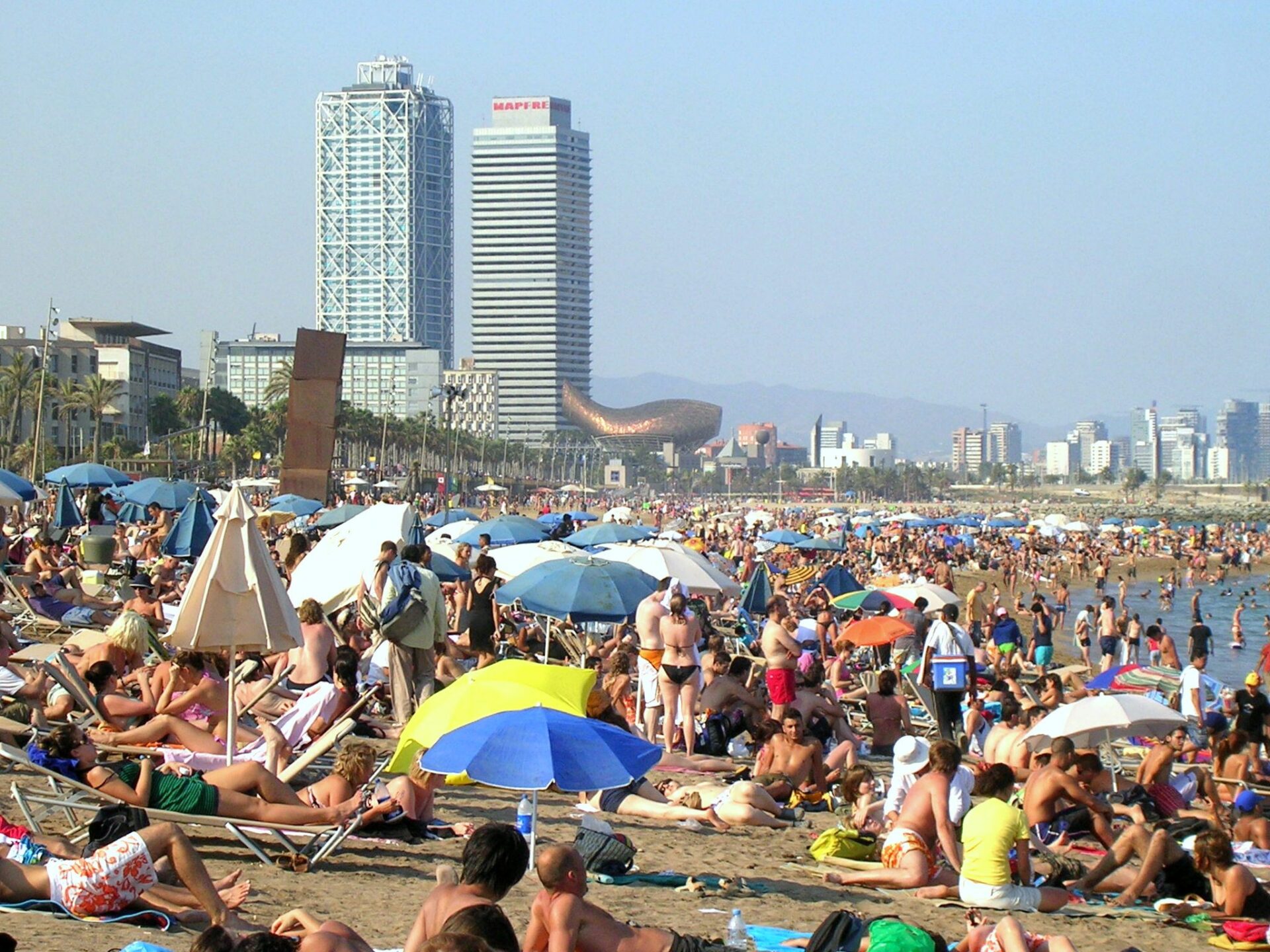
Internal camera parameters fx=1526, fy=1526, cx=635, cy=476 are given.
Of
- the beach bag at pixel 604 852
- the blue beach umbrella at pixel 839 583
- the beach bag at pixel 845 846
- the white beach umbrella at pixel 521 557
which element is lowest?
the beach bag at pixel 845 846

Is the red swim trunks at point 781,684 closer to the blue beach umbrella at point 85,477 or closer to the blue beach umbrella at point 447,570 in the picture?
the blue beach umbrella at point 447,570

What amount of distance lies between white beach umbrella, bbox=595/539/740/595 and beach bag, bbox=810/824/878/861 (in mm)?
7115

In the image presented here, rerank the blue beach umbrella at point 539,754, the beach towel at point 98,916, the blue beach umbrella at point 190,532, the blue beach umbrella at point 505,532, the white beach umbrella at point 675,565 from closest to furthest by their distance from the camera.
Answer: the beach towel at point 98,916, the blue beach umbrella at point 539,754, the white beach umbrella at point 675,565, the blue beach umbrella at point 190,532, the blue beach umbrella at point 505,532

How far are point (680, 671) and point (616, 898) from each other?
4196 mm

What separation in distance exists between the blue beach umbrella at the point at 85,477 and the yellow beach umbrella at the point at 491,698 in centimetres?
1620

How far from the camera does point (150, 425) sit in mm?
85750

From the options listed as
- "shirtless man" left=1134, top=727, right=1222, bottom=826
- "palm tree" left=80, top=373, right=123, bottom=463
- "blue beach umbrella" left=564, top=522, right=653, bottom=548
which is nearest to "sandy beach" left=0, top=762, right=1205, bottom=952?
"shirtless man" left=1134, top=727, right=1222, bottom=826

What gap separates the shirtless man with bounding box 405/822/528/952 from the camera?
476 cm

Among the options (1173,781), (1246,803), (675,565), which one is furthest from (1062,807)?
(675,565)

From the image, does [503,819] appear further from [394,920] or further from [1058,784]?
[1058,784]

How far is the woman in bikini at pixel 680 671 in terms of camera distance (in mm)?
10805

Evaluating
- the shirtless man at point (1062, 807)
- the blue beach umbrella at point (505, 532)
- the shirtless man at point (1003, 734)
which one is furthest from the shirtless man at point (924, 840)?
the blue beach umbrella at point (505, 532)

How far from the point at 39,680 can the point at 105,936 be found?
4.05 m

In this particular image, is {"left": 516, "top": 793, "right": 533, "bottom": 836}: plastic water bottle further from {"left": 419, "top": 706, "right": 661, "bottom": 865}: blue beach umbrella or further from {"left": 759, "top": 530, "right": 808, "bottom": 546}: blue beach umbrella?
{"left": 759, "top": 530, "right": 808, "bottom": 546}: blue beach umbrella
